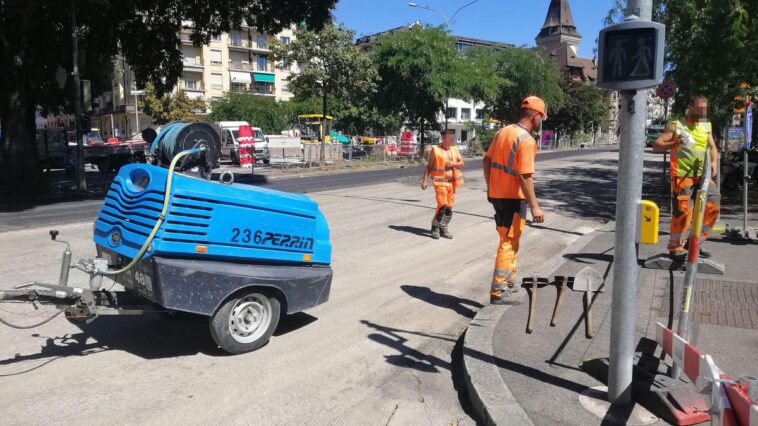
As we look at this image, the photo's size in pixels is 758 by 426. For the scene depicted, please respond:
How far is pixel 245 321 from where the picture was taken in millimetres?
4699

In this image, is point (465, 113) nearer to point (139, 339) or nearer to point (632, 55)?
point (139, 339)

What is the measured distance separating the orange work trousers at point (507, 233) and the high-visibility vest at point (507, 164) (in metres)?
0.09

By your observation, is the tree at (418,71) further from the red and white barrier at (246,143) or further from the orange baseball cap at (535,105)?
the orange baseball cap at (535,105)

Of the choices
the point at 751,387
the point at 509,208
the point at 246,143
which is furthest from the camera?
the point at 246,143

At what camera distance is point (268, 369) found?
439cm

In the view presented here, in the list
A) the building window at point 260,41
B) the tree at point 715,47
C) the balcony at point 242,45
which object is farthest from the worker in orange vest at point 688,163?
the building window at point 260,41

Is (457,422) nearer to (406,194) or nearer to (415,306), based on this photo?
(415,306)

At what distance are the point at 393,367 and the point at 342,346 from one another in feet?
1.85

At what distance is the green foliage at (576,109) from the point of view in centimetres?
6744

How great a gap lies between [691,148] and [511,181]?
301 cm

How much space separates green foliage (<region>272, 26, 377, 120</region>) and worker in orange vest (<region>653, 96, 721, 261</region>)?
20.7 metres

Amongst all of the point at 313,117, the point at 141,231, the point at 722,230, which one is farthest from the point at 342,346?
the point at 313,117

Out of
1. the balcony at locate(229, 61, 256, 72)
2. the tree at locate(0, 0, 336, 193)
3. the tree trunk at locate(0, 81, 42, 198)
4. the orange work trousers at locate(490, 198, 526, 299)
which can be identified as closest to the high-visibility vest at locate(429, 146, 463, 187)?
the orange work trousers at locate(490, 198, 526, 299)

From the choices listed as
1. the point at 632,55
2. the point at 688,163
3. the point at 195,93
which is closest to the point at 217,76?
the point at 195,93
